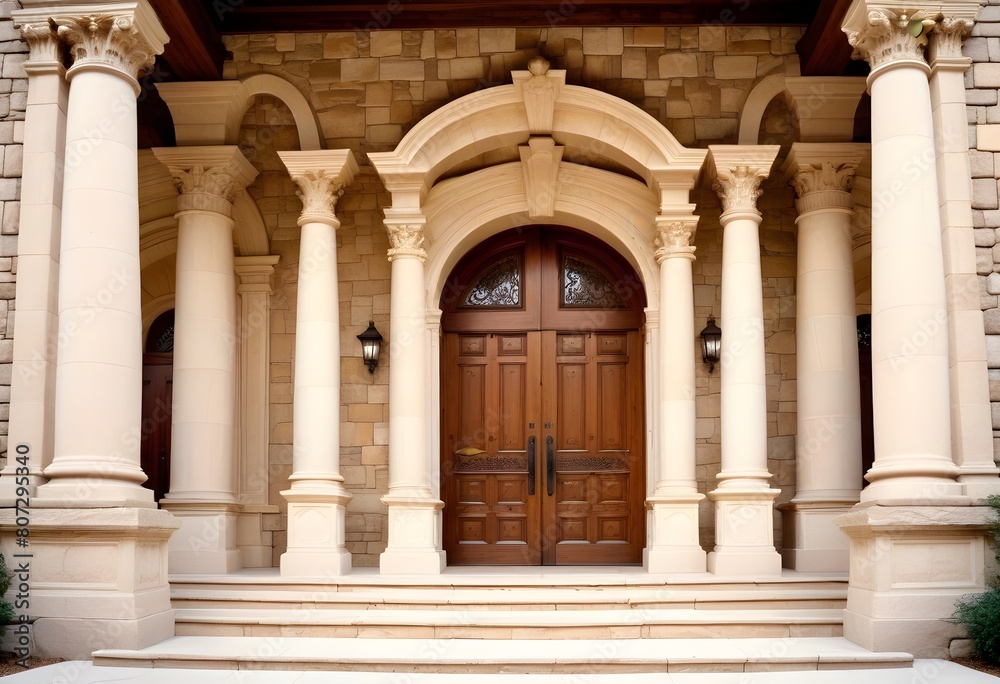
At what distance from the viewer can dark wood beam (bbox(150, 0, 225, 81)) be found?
8648 mm

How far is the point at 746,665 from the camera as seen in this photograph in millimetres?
6629

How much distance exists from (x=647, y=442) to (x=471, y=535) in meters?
2.12

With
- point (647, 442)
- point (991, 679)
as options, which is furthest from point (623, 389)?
point (991, 679)

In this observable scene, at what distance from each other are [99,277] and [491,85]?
4.47 metres

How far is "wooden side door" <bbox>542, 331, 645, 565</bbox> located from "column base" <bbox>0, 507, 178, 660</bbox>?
15.5 ft

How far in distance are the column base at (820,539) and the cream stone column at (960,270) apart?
2.18m

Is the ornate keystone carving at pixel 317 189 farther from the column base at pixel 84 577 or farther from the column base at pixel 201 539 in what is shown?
the column base at pixel 84 577

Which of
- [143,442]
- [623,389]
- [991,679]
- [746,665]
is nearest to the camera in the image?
[991,679]

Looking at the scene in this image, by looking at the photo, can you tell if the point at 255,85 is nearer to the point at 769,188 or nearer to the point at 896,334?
the point at 769,188

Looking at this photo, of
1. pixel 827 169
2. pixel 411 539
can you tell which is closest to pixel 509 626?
pixel 411 539

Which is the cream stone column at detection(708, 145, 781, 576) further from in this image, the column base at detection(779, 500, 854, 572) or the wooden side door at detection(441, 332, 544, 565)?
the wooden side door at detection(441, 332, 544, 565)

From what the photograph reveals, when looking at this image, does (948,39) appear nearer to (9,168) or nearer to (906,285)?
(906,285)

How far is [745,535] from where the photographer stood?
9008 mm

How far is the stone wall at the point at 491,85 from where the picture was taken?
10.1 meters
